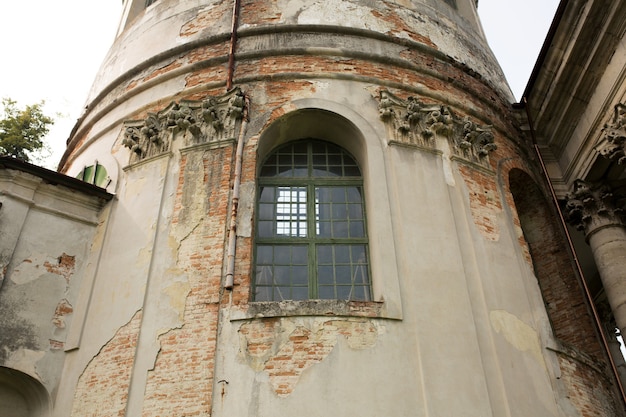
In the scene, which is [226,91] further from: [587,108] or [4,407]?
[587,108]

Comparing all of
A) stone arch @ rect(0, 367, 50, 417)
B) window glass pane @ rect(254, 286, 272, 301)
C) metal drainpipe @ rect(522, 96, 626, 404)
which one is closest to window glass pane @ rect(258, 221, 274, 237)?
window glass pane @ rect(254, 286, 272, 301)

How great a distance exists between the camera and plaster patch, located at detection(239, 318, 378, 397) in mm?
7727

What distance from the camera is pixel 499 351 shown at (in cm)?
827

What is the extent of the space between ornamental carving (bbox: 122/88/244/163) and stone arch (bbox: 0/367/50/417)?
4008 mm

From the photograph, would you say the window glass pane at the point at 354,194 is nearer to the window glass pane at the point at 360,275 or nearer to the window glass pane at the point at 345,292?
the window glass pane at the point at 360,275

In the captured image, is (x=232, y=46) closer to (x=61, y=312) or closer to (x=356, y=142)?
(x=356, y=142)

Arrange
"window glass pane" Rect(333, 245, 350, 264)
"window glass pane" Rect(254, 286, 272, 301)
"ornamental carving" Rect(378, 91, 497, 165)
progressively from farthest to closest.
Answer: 1. "ornamental carving" Rect(378, 91, 497, 165)
2. "window glass pane" Rect(333, 245, 350, 264)
3. "window glass pane" Rect(254, 286, 272, 301)

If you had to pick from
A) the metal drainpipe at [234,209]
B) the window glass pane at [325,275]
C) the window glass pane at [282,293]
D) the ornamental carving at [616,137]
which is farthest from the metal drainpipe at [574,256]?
the metal drainpipe at [234,209]

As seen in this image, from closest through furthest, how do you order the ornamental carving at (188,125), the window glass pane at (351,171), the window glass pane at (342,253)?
the window glass pane at (342,253)
the ornamental carving at (188,125)
the window glass pane at (351,171)

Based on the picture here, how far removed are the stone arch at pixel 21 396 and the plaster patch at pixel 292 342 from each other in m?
3.08

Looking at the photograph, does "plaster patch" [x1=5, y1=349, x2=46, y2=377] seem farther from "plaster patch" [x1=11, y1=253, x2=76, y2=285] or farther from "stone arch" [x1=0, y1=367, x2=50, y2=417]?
"plaster patch" [x1=11, y1=253, x2=76, y2=285]

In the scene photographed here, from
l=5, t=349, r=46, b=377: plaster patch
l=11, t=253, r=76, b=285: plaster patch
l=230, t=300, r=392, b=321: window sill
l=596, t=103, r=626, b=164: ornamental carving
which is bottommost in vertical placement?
l=5, t=349, r=46, b=377: plaster patch

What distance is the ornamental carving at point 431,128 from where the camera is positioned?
10430 millimetres

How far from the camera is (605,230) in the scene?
37.1 feet
